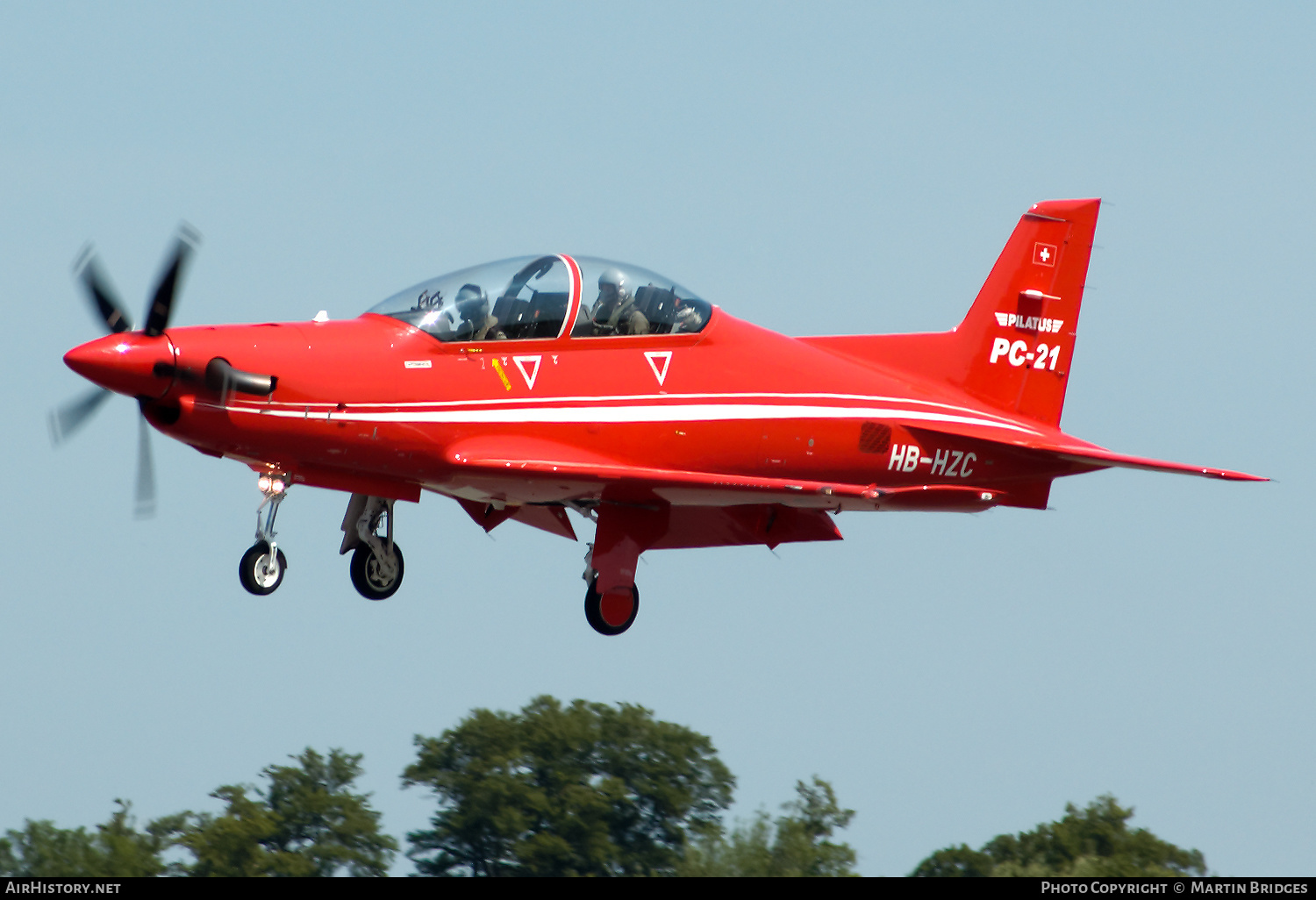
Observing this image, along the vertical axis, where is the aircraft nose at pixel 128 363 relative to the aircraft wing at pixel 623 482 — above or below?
below

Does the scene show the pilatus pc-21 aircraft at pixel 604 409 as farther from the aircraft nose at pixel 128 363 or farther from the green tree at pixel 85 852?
the green tree at pixel 85 852

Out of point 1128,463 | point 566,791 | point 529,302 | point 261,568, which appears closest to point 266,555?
point 261,568

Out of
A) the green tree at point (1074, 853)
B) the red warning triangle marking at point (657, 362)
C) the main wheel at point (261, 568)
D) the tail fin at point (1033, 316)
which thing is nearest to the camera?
the main wheel at point (261, 568)

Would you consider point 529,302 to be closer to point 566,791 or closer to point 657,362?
point 657,362

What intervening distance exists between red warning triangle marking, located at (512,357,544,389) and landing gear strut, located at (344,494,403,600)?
9.65 feet

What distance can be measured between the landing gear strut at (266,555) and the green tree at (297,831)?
14467 mm

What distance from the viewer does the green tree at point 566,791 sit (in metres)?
34.5

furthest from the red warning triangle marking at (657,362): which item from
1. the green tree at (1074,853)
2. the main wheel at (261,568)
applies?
the green tree at (1074,853)

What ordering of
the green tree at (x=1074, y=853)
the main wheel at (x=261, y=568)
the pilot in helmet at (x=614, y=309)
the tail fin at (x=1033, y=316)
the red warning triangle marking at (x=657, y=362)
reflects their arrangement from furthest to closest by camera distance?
the green tree at (x=1074, y=853)
the tail fin at (x=1033, y=316)
the red warning triangle marking at (x=657, y=362)
the pilot in helmet at (x=614, y=309)
the main wheel at (x=261, y=568)

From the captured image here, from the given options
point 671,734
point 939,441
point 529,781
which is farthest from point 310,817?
point 939,441

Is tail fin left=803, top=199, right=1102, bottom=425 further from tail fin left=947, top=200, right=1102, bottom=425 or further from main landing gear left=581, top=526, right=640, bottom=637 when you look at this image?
main landing gear left=581, top=526, right=640, bottom=637

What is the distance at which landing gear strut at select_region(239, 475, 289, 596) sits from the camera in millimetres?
18250

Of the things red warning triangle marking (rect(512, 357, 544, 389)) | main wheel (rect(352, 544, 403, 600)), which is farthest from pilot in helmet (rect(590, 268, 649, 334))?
main wheel (rect(352, 544, 403, 600))

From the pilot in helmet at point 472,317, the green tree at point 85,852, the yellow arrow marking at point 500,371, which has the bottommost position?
the green tree at point 85,852
